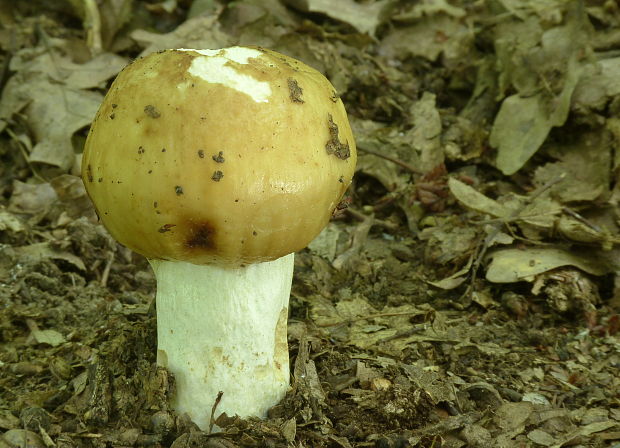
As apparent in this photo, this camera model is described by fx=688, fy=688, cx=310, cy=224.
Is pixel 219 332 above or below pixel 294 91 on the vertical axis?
below

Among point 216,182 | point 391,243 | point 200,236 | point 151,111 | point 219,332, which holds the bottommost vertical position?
point 391,243

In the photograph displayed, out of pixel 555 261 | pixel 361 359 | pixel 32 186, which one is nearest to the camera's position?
pixel 361 359

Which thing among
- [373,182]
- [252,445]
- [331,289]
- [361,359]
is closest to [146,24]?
[373,182]

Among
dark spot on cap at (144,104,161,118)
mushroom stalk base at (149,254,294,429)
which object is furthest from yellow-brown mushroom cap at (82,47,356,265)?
mushroom stalk base at (149,254,294,429)

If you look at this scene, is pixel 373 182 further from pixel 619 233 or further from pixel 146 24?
pixel 146 24

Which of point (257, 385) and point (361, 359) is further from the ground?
point (257, 385)

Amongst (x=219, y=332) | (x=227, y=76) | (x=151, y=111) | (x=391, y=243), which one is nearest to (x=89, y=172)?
(x=151, y=111)

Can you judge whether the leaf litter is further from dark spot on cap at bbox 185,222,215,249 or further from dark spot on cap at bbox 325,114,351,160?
dark spot on cap at bbox 325,114,351,160

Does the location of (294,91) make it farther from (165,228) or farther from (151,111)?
(165,228)

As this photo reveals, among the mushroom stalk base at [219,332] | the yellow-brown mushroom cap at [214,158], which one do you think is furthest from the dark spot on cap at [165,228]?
the mushroom stalk base at [219,332]
